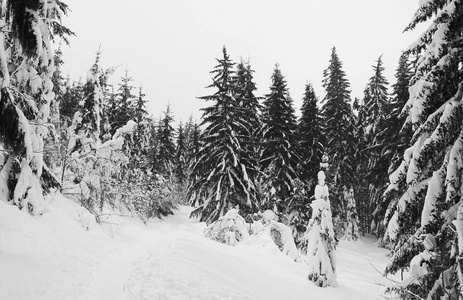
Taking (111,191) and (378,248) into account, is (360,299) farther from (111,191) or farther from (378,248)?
(378,248)

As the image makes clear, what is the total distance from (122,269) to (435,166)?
9.54 meters

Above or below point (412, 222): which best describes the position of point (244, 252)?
below

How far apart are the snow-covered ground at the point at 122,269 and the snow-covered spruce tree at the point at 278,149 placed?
33.7 ft

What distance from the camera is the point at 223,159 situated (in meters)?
21.3

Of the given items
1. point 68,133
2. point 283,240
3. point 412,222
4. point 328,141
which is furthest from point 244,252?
point 328,141

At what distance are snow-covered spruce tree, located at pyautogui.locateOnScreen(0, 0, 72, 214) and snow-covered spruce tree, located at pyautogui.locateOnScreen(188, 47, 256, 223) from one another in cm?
1104

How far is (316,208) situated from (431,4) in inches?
255

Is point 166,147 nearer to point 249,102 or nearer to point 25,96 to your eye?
point 249,102

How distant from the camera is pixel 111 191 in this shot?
17516 mm

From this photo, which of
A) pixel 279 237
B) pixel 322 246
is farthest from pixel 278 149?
pixel 322 246

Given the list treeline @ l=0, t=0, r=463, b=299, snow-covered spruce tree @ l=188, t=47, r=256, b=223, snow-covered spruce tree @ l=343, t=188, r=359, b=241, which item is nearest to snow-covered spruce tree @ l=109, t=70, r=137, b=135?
treeline @ l=0, t=0, r=463, b=299

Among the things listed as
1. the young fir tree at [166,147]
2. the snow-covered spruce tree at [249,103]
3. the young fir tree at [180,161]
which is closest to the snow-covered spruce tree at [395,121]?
the snow-covered spruce tree at [249,103]

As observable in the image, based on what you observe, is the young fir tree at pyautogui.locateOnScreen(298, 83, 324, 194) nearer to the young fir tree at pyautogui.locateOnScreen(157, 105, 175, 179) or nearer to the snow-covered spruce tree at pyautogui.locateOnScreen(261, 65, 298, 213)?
the snow-covered spruce tree at pyautogui.locateOnScreen(261, 65, 298, 213)

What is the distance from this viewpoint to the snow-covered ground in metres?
7.13
